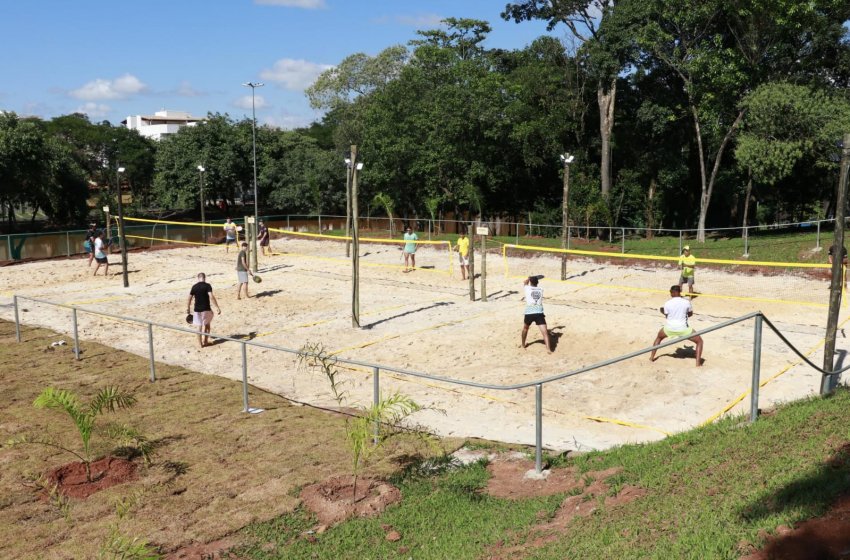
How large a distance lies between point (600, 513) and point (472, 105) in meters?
32.5

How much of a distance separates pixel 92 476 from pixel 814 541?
7.41m

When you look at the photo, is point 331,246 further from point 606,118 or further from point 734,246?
point 734,246

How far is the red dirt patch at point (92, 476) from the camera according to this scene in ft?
26.6

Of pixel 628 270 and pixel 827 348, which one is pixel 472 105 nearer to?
pixel 628 270

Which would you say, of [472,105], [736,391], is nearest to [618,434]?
[736,391]

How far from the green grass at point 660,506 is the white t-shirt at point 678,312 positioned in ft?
13.5

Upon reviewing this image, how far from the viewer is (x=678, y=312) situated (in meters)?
12.3

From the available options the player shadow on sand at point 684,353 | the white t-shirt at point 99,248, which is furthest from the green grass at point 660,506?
the white t-shirt at point 99,248

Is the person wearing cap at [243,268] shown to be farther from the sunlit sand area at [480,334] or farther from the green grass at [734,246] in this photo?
the green grass at [734,246]

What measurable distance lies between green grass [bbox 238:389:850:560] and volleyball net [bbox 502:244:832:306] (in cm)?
1171

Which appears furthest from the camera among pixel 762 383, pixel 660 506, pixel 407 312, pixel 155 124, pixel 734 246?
pixel 155 124

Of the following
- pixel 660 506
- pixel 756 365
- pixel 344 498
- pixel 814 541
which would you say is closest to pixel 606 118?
pixel 756 365

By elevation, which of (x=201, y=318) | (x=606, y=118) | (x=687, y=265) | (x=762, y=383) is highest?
(x=606, y=118)

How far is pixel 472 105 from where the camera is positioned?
121ft
